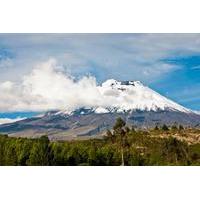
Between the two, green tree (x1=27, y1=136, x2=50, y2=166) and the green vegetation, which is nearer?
green tree (x1=27, y1=136, x2=50, y2=166)

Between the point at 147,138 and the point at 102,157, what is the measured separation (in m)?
19.9

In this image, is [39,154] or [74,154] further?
[74,154]

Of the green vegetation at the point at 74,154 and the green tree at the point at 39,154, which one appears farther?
the green vegetation at the point at 74,154
